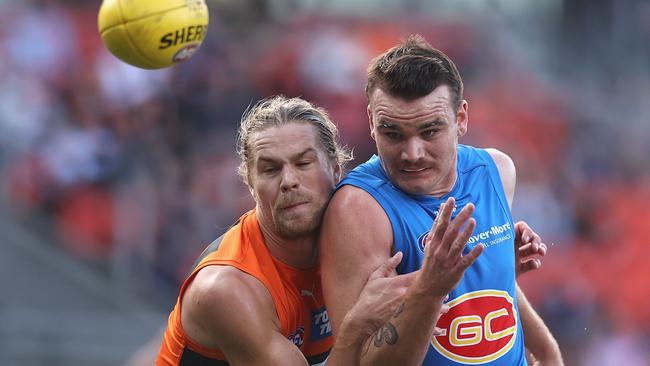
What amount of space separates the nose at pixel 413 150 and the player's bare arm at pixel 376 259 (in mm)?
239

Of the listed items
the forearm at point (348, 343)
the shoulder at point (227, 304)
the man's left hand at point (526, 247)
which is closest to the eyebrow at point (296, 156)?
the shoulder at point (227, 304)

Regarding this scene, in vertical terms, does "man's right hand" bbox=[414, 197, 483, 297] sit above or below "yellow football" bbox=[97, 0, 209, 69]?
below

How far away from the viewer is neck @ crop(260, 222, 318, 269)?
446cm

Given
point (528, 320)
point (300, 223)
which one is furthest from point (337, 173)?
point (528, 320)

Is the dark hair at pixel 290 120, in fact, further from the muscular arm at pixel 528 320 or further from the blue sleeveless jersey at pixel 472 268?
the muscular arm at pixel 528 320

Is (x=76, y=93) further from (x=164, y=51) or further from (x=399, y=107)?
(x=399, y=107)

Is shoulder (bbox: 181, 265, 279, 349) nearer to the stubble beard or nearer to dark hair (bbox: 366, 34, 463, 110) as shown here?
the stubble beard

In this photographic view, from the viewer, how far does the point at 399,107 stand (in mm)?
4059

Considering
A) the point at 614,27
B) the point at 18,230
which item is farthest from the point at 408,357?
the point at 614,27

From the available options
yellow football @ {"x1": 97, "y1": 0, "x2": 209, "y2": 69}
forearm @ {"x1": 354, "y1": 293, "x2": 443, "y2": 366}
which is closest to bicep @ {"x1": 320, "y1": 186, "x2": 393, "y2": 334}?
forearm @ {"x1": 354, "y1": 293, "x2": 443, "y2": 366}

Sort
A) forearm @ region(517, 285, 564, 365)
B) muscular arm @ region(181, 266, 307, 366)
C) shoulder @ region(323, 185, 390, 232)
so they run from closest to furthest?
1. shoulder @ region(323, 185, 390, 232)
2. muscular arm @ region(181, 266, 307, 366)
3. forearm @ region(517, 285, 564, 365)

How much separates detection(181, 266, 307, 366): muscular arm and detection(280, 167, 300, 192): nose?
17.5 inches

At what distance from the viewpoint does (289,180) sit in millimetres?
4227

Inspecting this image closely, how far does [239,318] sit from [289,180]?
62 cm
